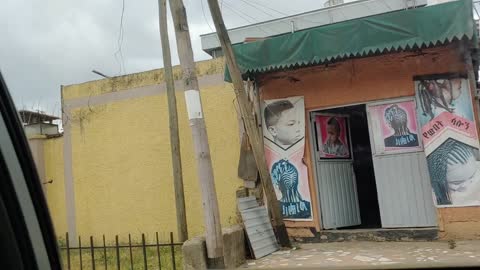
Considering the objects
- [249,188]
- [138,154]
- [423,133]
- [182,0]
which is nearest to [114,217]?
[138,154]

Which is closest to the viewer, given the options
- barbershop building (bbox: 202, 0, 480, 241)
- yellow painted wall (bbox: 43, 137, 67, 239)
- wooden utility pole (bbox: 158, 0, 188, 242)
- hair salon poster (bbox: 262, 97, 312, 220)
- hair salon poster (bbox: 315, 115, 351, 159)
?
barbershop building (bbox: 202, 0, 480, 241)

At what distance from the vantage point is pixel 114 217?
10.0m

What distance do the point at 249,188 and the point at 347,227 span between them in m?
1.70

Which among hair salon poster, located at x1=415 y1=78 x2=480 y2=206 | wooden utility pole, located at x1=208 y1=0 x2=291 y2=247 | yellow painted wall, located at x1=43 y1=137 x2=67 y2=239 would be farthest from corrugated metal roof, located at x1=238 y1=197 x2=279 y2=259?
yellow painted wall, located at x1=43 y1=137 x2=67 y2=239

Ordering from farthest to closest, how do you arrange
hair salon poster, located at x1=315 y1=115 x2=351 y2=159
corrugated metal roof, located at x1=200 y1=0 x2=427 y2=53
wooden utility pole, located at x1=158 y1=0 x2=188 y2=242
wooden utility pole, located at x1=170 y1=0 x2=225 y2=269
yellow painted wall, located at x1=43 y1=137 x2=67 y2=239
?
corrugated metal roof, located at x1=200 y1=0 x2=427 y2=53, yellow painted wall, located at x1=43 y1=137 x2=67 y2=239, wooden utility pole, located at x1=158 y1=0 x2=188 y2=242, hair salon poster, located at x1=315 y1=115 x2=351 y2=159, wooden utility pole, located at x1=170 y1=0 x2=225 y2=269

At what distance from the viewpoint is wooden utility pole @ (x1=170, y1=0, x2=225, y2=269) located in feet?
19.7

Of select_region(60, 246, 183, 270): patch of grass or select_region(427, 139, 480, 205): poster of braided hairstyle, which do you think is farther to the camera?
select_region(60, 246, 183, 270): patch of grass

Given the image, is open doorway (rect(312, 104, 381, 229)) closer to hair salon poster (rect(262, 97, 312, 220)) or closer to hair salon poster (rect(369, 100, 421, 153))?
hair salon poster (rect(262, 97, 312, 220))

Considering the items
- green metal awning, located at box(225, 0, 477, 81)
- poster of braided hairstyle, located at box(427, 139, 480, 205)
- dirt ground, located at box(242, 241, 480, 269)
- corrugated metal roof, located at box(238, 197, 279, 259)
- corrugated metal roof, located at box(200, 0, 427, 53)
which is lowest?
dirt ground, located at box(242, 241, 480, 269)

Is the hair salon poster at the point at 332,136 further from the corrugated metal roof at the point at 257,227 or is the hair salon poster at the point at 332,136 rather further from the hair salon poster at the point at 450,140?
the hair salon poster at the point at 450,140

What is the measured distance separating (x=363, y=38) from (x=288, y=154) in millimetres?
2175

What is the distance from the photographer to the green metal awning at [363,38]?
19.9 ft

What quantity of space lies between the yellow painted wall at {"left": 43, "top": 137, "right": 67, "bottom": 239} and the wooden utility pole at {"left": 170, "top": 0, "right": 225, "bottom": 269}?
547 cm

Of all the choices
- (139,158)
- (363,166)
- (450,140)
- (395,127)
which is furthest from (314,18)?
(450,140)
